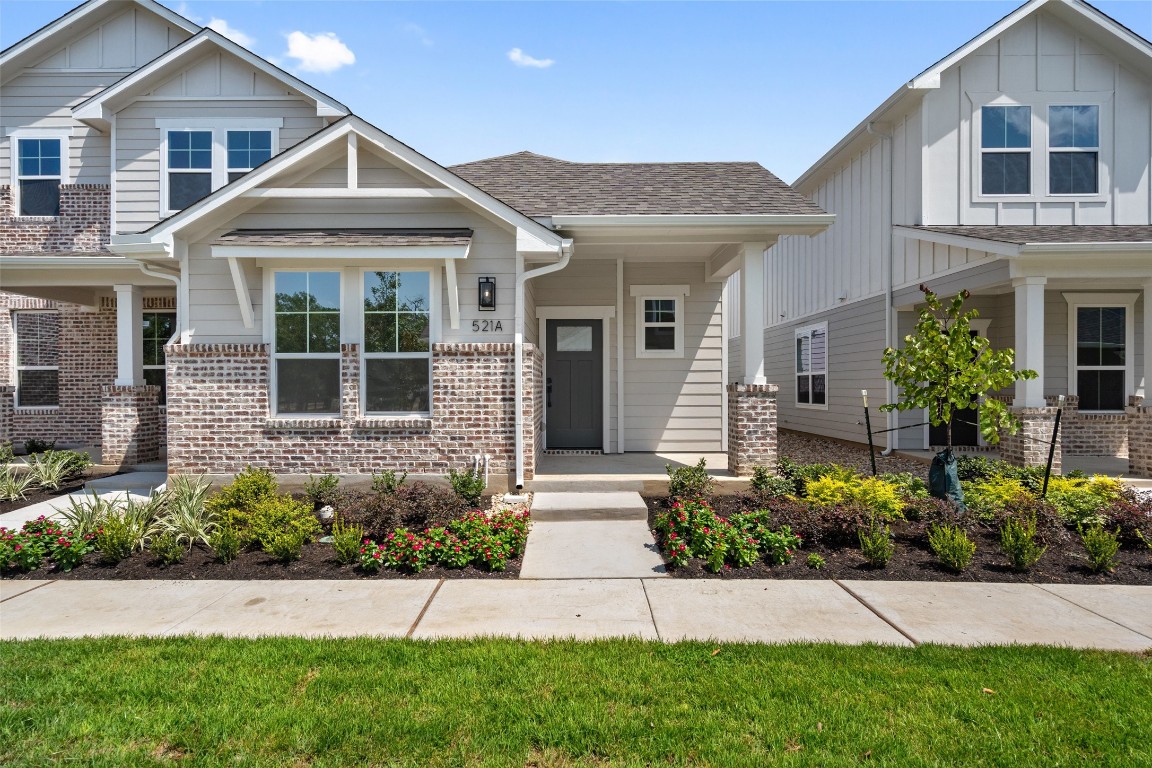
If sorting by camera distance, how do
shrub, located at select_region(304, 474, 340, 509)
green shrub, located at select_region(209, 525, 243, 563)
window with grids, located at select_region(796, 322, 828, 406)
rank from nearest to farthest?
green shrub, located at select_region(209, 525, 243, 563)
shrub, located at select_region(304, 474, 340, 509)
window with grids, located at select_region(796, 322, 828, 406)

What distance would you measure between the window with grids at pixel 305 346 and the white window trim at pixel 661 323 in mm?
5066

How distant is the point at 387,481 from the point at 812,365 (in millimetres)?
11588

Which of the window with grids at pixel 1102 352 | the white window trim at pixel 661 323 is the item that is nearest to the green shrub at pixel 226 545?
the white window trim at pixel 661 323

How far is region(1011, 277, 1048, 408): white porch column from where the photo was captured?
29.1ft

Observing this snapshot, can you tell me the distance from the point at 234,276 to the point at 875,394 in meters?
11.2

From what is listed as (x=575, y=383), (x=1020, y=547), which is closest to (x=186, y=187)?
(x=575, y=383)

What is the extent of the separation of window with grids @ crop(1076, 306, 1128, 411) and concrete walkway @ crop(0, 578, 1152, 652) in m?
8.39

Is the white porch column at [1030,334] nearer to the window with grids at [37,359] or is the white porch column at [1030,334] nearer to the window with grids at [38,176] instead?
the window with grids at [38,176]

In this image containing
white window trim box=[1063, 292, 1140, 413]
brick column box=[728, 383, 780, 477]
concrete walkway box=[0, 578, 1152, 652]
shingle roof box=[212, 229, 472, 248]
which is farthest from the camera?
white window trim box=[1063, 292, 1140, 413]

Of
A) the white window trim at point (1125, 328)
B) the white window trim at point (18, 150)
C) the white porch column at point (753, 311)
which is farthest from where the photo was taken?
the white window trim at point (1125, 328)

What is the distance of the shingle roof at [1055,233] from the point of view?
9102 millimetres

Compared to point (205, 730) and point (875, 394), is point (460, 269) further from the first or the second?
point (875, 394)

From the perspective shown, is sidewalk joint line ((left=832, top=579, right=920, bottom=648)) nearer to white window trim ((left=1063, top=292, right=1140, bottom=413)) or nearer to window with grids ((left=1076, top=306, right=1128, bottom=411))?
white window trim ((left=1063, top=292, right=1140, bottom=413))

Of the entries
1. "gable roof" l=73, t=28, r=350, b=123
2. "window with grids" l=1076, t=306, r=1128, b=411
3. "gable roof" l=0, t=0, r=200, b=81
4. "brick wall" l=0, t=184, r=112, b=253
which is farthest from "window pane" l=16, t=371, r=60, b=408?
"window with grids" l=1076, t=306, r=1128, b=411
